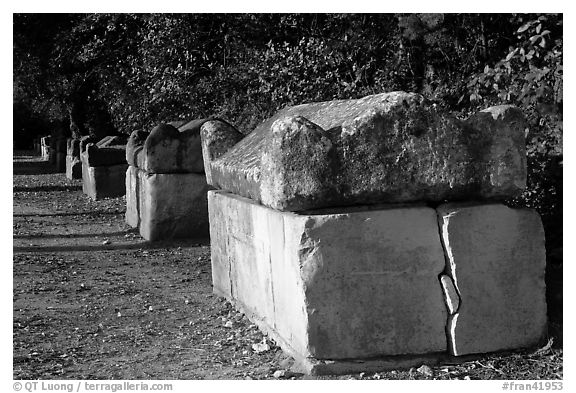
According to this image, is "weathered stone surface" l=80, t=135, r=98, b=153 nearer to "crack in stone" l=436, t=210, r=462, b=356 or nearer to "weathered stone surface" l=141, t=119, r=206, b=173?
"weathered stone surface" l=141, t=119, r=206, b=173

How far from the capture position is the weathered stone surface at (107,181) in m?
14.0

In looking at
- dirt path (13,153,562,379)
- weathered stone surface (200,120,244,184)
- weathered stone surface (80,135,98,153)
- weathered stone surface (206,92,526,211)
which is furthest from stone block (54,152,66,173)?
weathered stone surface (206,92,526,211)

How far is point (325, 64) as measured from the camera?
8.88m

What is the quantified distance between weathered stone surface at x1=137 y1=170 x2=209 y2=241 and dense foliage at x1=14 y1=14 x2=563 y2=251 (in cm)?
128

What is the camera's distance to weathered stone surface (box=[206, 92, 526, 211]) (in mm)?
3998

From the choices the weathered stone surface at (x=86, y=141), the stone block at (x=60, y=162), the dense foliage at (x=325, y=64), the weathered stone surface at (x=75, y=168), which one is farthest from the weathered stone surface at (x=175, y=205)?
the stone block at (x=60, y=162)

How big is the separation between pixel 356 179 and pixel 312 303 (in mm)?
646

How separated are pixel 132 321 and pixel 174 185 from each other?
3.37 meters

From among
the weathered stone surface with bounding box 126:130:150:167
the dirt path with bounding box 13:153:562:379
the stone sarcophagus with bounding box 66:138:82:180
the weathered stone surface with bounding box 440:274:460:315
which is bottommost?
the dirt path with bounding box 13:153:562:379

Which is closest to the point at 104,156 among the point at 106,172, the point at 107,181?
the point at 106,172

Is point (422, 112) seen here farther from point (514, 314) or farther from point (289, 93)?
point (289, 93)

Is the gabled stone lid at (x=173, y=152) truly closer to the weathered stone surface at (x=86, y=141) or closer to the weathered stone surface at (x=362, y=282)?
the weathered stone surface at (x=362, y=282)

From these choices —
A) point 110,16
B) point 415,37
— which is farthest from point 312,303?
point 110,16

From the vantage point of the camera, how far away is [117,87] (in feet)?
46.6
